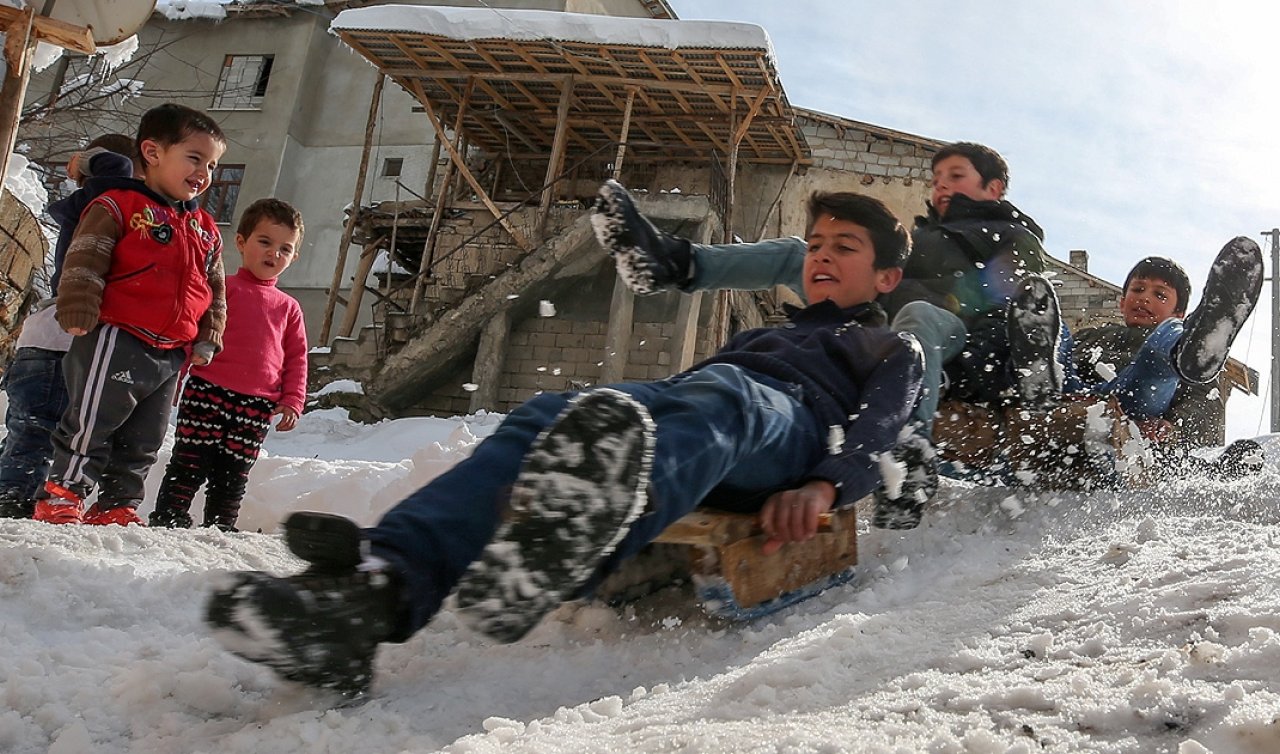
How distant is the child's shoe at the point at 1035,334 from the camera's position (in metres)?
2.96

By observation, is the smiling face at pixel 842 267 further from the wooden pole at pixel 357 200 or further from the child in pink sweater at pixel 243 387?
the wooden pole at pixel 357 200

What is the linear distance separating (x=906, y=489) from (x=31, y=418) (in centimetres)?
257

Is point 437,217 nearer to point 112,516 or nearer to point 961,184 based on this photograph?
point 961,184

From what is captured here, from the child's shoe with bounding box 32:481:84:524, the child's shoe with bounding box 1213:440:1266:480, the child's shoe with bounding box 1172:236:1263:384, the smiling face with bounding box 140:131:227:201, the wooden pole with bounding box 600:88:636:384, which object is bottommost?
the child's shoe with bounding box 32:481:84:524

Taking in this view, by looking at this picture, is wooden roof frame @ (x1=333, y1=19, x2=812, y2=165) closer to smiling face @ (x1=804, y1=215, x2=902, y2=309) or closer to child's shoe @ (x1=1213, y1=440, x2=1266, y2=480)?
child's shoe @ (x1=1213, y1=440, x2=1266, y2=480)

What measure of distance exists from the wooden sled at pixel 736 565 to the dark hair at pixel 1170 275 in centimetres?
253

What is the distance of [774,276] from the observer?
3129 millimetres

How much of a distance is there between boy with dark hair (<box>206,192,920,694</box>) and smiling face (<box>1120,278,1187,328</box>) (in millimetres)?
2492

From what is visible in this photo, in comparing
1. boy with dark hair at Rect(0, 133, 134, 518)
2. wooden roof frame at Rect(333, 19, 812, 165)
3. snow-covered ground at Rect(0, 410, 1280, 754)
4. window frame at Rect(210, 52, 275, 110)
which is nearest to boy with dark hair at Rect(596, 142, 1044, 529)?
snow-covered ground at Rect(0, 410, 1280, 754)

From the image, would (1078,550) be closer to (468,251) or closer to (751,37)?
(751,37)

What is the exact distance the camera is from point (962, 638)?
1.72 m

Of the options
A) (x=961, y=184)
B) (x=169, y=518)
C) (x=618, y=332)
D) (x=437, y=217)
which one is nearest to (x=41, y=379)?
(x=169, y=518)

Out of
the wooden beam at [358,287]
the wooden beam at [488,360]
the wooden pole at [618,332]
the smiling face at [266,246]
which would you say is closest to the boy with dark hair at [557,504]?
the smiling face at [266,246]

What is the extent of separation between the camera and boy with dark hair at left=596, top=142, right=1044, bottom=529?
→ 2896 millimetres
